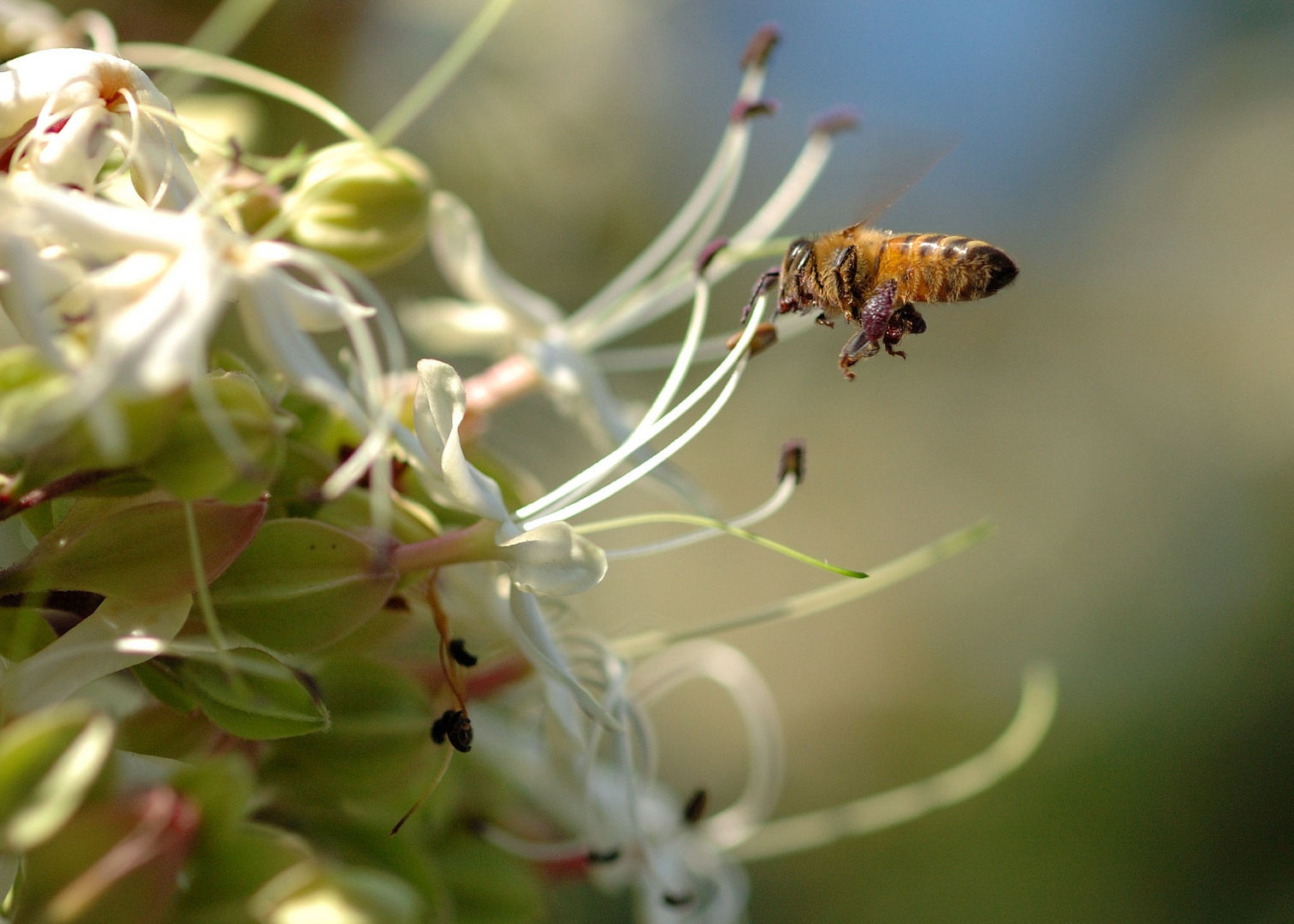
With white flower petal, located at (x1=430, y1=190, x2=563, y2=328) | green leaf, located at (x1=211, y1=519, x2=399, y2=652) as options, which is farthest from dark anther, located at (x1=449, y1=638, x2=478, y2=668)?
white flower petal, located at (x1=430, y1=190, x2=563, y2=328)

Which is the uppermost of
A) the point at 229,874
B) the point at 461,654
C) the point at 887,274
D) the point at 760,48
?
the point at 760,48

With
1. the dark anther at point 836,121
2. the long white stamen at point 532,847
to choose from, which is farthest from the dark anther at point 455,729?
the dark anther at point 836,121

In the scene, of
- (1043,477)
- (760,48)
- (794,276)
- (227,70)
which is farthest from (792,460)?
(1043,477)

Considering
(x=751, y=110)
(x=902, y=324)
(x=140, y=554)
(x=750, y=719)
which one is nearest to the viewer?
(x=140, y=554)

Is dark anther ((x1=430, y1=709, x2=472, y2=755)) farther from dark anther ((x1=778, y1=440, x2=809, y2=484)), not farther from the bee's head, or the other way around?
the bee's head

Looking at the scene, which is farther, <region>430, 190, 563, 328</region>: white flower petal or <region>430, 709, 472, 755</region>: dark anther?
<region>430, 190, 563, 328</region>: white flower petal

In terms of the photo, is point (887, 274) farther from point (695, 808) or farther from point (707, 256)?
point (695, 808)

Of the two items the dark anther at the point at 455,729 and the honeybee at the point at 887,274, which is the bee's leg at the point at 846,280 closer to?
the honeybee at the point at 887,274
